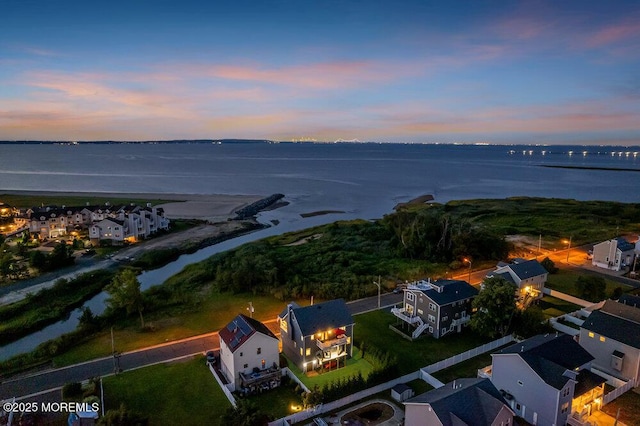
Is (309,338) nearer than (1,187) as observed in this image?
Yes

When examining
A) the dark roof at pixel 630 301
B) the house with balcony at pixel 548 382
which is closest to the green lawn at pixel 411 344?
the house with balcony at pixel 548 382

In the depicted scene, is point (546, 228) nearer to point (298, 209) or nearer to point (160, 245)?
point (298, 209)

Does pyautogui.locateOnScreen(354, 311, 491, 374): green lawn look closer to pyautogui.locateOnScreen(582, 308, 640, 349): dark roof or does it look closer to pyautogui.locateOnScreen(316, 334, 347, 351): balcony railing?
pyautogui.locateOnScreen(316, 334, 347, 351): balcony railing

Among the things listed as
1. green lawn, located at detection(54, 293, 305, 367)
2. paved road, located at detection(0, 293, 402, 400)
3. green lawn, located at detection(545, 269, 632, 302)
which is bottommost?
green lawn, located at detection(54, 293, 305, 367)

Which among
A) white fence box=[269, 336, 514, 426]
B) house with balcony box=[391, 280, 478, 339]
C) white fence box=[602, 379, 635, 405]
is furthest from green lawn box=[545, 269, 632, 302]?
white fence box=[602, 379, 635, 405]

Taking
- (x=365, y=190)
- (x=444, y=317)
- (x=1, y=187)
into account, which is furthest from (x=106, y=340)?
(x=1, y=187)

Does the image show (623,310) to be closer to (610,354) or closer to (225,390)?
(610,354)
